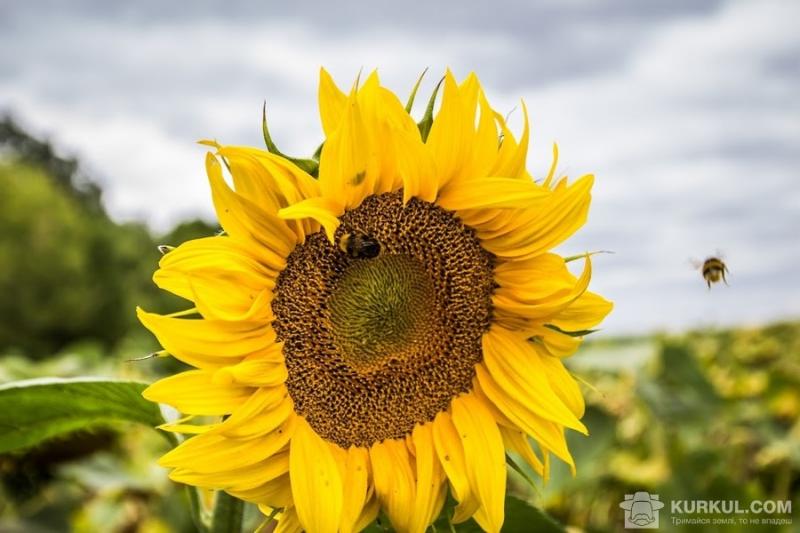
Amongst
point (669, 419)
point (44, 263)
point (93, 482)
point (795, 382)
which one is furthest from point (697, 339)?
point (44, 263)

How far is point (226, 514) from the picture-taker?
149cm

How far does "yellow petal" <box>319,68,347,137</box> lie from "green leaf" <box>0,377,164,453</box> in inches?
22.8

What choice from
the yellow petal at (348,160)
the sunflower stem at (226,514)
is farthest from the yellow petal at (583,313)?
the sunflower stem at (226,514)

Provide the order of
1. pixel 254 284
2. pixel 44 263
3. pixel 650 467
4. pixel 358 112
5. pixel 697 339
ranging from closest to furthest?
pixel 358 112, pixel 254 284, pixel 650 467, pixel 697 339, pixel 44 263

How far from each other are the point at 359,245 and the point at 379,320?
0.64 feet

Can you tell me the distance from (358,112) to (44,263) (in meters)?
43.8

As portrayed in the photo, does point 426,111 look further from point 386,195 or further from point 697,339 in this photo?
point 697,339

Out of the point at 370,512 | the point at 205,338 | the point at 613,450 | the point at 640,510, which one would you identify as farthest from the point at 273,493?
the point at 613,450

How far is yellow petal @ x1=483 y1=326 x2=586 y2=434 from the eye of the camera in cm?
141

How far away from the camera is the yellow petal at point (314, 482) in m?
1.34

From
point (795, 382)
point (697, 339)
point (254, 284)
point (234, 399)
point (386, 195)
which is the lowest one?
point (234, 399)

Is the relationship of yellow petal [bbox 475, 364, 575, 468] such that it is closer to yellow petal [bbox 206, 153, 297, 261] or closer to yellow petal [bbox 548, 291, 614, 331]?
yellow petal [bbox 548, 291, 614, 331]

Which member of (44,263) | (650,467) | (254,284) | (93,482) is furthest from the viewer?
(44,263)

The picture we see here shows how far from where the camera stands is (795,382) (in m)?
4.23
